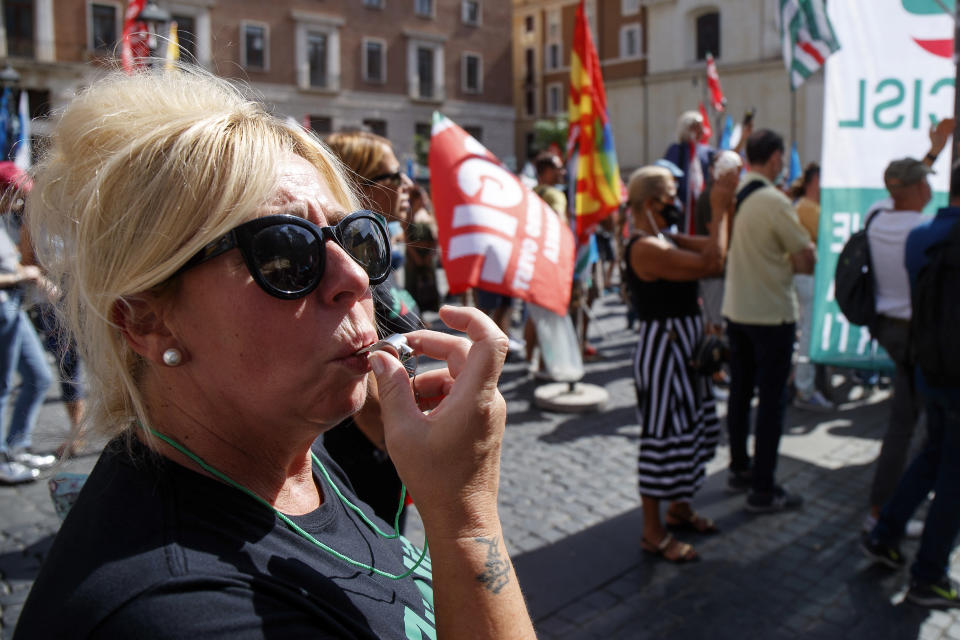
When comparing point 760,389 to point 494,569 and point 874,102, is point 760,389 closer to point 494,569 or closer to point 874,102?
point 874,102

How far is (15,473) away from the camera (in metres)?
5.00

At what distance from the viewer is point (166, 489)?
1002 millimetres

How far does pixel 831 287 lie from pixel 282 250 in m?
4.43

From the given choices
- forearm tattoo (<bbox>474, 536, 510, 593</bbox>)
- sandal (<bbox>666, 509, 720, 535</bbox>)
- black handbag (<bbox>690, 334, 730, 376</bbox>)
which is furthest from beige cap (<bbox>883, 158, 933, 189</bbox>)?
forearm tattoo (<bbox>474, 536, 510, 593</bbox>)

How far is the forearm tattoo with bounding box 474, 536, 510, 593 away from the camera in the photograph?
1029 millimetres

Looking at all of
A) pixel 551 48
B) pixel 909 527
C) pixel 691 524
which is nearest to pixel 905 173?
pixel 909 527

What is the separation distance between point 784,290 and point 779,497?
126 cm

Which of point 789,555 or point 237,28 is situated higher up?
point 237,28

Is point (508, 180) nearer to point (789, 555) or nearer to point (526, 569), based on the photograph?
point (526, 569)

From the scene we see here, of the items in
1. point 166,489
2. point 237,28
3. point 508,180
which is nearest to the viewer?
point 166,489

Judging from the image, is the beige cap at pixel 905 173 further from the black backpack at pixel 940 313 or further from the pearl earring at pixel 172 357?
the pearl earring at pixel 172 357

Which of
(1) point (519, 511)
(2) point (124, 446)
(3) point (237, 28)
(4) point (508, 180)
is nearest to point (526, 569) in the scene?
(1) point (519, 511)

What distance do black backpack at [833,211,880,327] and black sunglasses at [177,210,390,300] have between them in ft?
12.3

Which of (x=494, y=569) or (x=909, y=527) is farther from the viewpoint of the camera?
(x=909, y=527)
